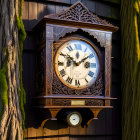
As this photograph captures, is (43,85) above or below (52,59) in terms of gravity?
below

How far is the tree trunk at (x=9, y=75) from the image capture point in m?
2.40

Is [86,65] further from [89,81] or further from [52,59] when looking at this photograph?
[52,59]

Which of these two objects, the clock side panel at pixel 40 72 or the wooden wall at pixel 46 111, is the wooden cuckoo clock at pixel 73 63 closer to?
the clock side panel at pixel 40 72

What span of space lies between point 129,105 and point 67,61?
103 cm

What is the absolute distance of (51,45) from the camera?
8.79ft

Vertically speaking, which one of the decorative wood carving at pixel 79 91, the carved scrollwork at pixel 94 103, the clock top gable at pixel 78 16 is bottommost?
the carved scrollwork at pixel 94 103

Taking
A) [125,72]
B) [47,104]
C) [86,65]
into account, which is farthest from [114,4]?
[47,104]

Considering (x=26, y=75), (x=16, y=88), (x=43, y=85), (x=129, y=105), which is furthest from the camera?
(x=129, y=105)

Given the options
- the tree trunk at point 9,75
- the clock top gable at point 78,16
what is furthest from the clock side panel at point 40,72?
the clock top gable at point 78,16

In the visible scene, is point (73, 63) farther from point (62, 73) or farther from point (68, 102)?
point (68, 102)

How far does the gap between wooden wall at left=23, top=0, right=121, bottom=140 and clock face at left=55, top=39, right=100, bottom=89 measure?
340 mm

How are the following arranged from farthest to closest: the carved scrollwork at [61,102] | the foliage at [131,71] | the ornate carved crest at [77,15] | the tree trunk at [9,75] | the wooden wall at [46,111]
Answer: the foliage at [131,71], the wooden wall at [46,111], the ornate carved crest at [77,15], the carved scrollwork at [61,102], the tree trunk at [9,75]

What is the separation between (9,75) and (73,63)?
607 millimetres

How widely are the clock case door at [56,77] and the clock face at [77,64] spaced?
0.04 m
